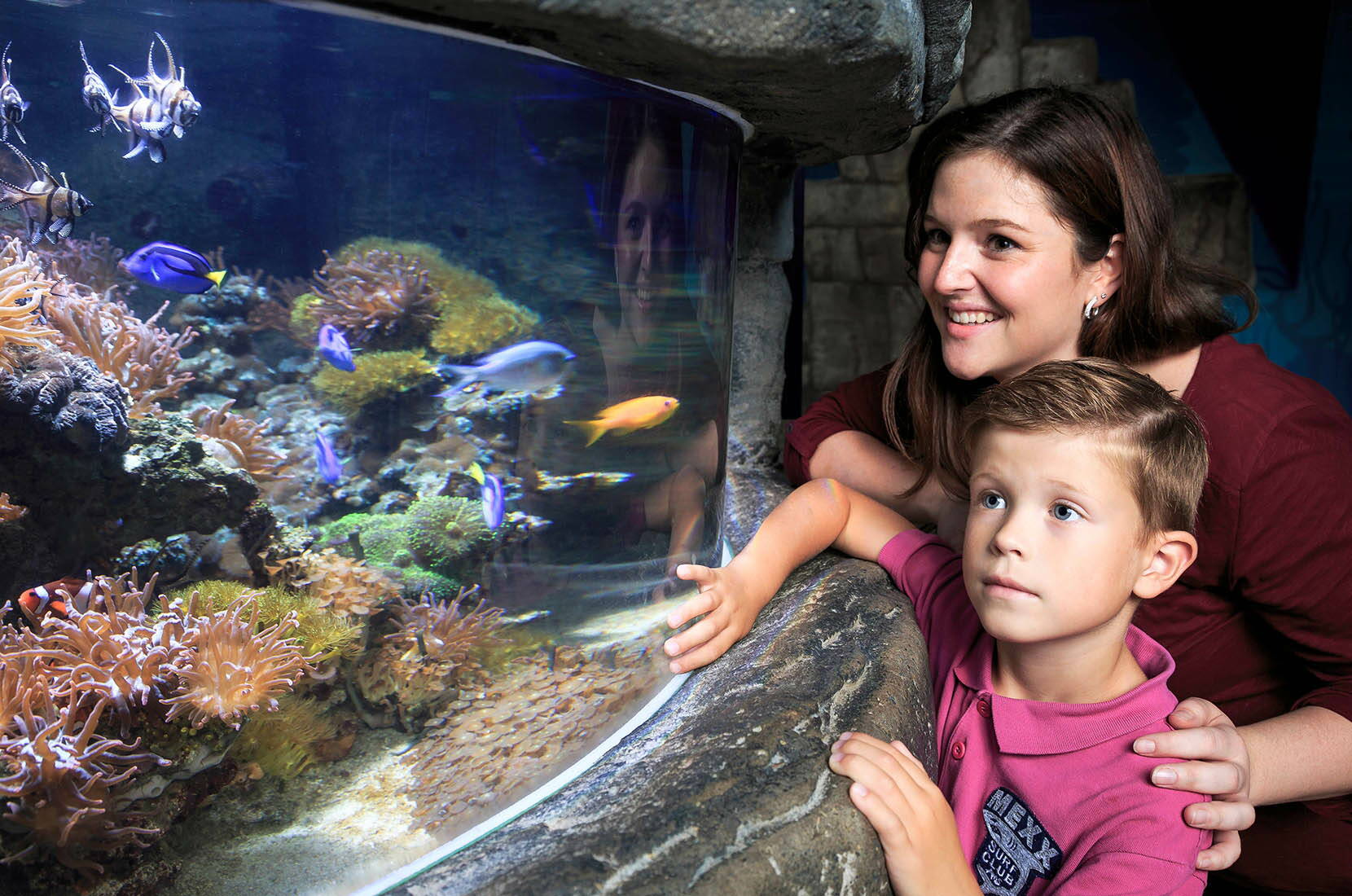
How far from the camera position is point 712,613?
69.3 inches

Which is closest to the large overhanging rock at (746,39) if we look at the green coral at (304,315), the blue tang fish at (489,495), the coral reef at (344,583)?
the green coral at (304,315)

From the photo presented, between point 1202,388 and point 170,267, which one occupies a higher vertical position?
point 170,267

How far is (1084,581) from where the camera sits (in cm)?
145

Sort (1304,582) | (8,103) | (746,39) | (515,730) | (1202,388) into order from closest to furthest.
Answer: (8,103)
(746,39)
(515,730)
(1304,582)
(1202,388)

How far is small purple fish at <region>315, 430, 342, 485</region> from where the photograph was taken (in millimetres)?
1149

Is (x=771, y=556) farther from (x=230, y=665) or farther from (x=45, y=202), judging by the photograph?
(x=45, y=202)

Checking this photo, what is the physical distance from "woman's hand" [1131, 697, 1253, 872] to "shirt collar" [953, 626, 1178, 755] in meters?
0.04

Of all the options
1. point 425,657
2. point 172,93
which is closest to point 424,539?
point 425,657

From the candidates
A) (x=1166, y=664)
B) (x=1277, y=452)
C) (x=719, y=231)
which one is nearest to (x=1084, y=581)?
(x=1166, y=664)

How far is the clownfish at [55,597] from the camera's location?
1.09m

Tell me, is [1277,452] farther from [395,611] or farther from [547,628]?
[395,611]

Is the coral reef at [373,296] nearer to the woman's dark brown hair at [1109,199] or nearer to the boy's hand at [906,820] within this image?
the boy's hand at [906,820]

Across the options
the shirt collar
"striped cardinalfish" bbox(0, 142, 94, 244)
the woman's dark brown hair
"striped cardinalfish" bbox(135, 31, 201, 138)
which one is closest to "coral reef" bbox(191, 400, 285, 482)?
"striped cardinalfish" bbox(0, 142, 94, 244)

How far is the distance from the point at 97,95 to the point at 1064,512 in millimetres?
1449
